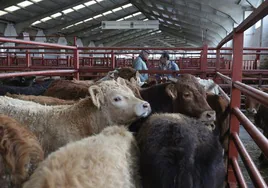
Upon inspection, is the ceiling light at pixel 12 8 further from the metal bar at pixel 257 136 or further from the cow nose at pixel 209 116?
the metal bar at pixel 257 136

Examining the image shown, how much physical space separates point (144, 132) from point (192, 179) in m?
0.55

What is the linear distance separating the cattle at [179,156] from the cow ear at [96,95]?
89 centimetres

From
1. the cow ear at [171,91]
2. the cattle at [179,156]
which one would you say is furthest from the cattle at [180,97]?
the cattle at [179,156]

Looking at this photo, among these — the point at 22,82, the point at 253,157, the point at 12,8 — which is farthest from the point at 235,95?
the point at 12,8

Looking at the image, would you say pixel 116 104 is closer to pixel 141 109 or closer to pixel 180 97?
pixel 141 109

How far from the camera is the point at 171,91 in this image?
12.9ft

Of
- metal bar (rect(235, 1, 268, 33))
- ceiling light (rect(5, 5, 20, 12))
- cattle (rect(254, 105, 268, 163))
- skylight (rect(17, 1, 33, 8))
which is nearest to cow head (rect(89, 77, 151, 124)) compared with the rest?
metal bar (rect(235, 1, 268, 33))

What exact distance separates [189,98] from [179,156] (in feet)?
6.34

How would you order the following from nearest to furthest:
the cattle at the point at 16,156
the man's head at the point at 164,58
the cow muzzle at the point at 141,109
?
the cattle at the point at 16,156
the cow muzzle at the point at 141,109
the man's head at the point at 164,58

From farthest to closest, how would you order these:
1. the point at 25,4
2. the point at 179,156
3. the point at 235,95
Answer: the point at 25,4 → the point at 235,95 → the point at 179,156

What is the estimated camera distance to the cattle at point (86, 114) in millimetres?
2916

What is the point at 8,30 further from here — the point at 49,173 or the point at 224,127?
the point at 49,173

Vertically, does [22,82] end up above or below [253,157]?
above

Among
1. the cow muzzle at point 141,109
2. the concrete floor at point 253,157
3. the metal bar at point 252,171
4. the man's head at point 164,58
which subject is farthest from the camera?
the man's head at point 164,58
